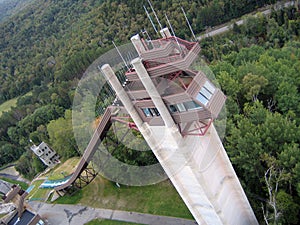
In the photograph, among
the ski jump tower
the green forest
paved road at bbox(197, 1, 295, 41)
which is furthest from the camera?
paved road at bbox(197, 1, 295, 41)

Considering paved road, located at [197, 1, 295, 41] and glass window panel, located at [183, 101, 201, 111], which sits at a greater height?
glass window panel, located at [183, 101, 201, 111]

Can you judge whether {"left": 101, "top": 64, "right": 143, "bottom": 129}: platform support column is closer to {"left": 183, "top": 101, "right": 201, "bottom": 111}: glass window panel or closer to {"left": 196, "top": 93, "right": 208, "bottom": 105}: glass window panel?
{"left": 183, "top": 101, "right": 201, "bottom": 111}: glass window panel

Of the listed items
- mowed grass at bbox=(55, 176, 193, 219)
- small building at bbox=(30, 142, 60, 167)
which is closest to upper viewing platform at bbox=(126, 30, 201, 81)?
mowed grass at bbox=(55, 176, 193, 219)

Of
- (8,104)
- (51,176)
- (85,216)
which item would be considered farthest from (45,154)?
(8,104)

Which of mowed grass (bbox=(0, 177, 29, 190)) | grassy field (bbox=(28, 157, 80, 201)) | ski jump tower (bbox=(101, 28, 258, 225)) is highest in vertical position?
ski jump tower (bbox=(101, 28, 258, 225))

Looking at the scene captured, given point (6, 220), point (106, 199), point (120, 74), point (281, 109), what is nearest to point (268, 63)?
point (281, 109)

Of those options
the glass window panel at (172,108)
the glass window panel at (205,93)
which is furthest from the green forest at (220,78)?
the glass window panel at (172,108)

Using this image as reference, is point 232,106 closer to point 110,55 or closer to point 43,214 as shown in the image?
point 110,55
